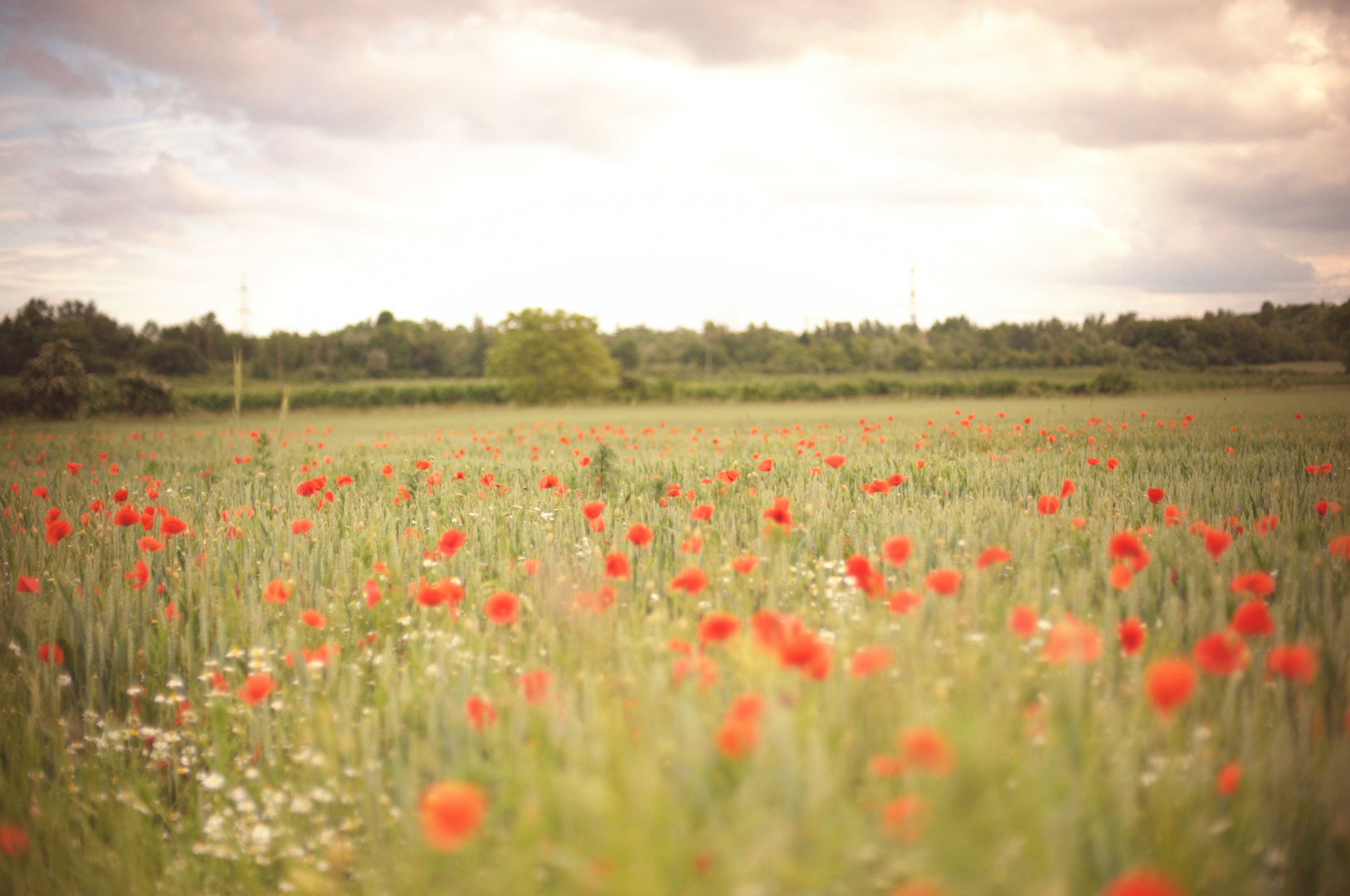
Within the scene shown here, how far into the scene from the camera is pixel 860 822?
1260 mm

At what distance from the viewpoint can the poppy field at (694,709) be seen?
47.8 inches

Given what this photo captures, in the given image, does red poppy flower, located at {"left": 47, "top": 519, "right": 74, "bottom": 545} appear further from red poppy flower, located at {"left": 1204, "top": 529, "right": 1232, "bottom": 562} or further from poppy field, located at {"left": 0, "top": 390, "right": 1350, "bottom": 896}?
red poppy flower, located at {"left": 1204, "top": 529, "right": 1232, "bottom": 562}

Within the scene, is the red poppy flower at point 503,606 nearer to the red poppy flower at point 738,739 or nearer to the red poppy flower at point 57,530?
the red poppy flower at point 738,739

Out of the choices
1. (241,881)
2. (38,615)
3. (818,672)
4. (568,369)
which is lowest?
(241,881)

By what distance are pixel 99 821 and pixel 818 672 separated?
6.93 feet

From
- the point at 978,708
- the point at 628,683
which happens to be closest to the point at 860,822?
the point at 978,708

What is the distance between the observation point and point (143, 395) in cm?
3356

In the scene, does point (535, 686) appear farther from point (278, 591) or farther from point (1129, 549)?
point (1129, 549)

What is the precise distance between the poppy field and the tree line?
37407mm

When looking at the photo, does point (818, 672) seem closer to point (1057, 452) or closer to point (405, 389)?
point (1057, 452)

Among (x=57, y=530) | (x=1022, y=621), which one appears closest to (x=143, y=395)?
(x=57, y=530)

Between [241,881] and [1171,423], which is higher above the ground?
[1171,423]

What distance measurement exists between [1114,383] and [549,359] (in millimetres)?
A: 41127

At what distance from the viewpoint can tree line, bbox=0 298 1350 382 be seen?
45.9m
